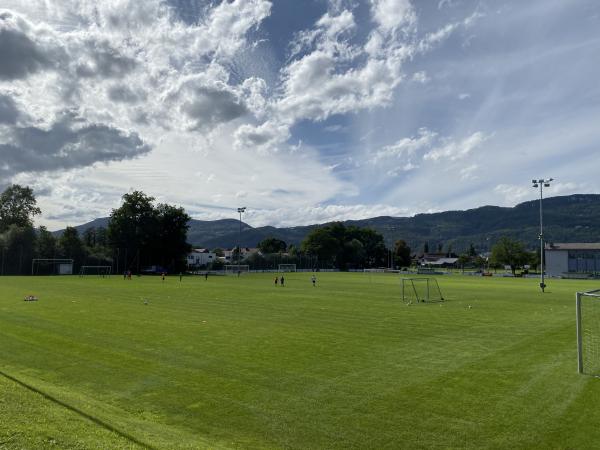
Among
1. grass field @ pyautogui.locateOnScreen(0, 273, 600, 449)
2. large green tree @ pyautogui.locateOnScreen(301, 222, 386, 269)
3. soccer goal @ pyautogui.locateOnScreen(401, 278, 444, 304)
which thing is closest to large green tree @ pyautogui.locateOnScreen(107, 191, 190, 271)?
large green tree @ pyautogui.locateOnScreen(301, 222, 386, 269)

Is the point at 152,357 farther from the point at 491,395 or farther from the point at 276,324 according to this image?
the point at 491,395

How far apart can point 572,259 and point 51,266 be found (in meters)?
119

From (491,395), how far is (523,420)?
1.37 meters

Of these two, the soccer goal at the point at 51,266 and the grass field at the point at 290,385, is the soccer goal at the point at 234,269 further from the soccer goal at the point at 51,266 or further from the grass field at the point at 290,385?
the grass field at the point at 290,385

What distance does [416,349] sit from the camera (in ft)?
46.0

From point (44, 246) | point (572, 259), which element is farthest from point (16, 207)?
point (572, 259)

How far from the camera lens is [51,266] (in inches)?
3159

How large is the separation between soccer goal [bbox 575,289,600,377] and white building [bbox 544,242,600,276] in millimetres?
99383

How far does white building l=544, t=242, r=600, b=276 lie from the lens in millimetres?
109000

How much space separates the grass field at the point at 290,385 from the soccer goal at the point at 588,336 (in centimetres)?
49

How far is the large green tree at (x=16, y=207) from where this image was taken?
93.1 meters

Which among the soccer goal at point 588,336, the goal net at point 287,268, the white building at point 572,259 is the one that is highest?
the white building at point 572,259

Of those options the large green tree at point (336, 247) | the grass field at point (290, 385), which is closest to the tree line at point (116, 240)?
the large green tree at point (336, 247)

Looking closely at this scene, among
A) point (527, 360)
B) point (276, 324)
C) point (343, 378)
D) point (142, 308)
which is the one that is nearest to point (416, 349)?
point (527, 360)
